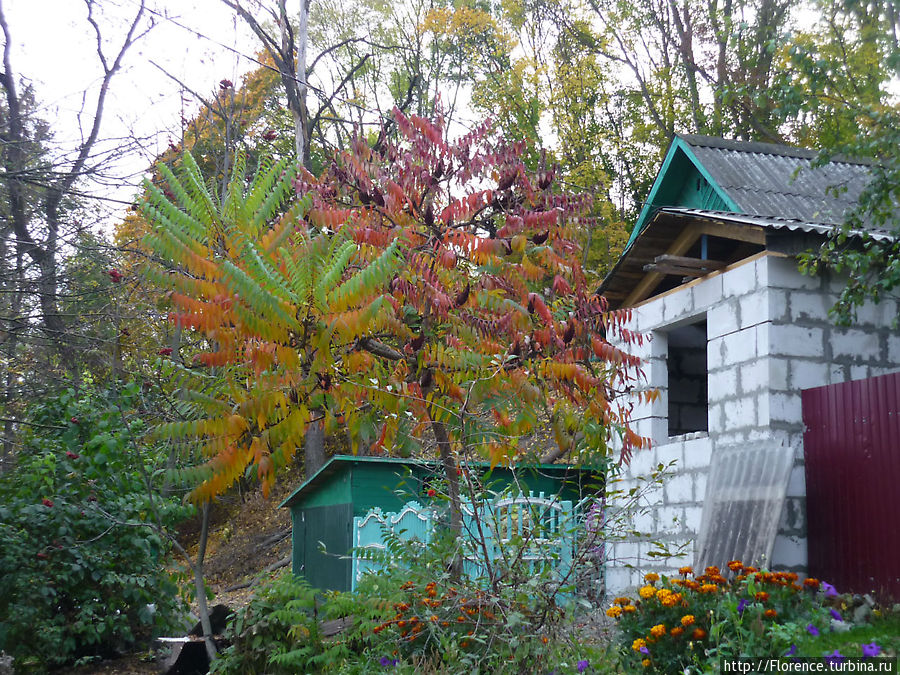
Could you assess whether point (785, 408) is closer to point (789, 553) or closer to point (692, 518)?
point (789, 553)

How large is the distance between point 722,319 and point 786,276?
88 centimetres

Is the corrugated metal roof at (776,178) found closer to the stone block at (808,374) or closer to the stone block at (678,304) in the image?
the stone block at (678,304)

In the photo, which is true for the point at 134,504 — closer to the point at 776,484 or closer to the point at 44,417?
the point at 44,417

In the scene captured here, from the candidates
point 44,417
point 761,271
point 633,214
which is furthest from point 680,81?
point 44,417

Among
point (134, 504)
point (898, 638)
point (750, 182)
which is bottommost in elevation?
point (898, 638)

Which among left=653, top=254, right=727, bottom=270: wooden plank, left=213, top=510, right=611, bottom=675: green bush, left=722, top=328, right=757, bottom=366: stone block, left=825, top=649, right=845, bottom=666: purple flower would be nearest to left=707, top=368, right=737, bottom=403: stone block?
left=722, top=328, right=757, bottom=366: stone block

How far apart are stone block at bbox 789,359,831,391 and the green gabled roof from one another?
301cm

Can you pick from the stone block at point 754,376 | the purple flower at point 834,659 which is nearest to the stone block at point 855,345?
the stone block at point 754,376

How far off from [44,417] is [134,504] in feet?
5.62

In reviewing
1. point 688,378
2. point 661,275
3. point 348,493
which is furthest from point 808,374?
point 348,493

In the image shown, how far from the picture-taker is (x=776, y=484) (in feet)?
28.0

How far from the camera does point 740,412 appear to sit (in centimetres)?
943

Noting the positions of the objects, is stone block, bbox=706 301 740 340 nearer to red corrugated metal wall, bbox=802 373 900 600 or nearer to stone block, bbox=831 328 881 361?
stone block, bbox=831 328 881 361

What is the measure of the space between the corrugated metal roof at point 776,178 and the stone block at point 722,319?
5.25ft
